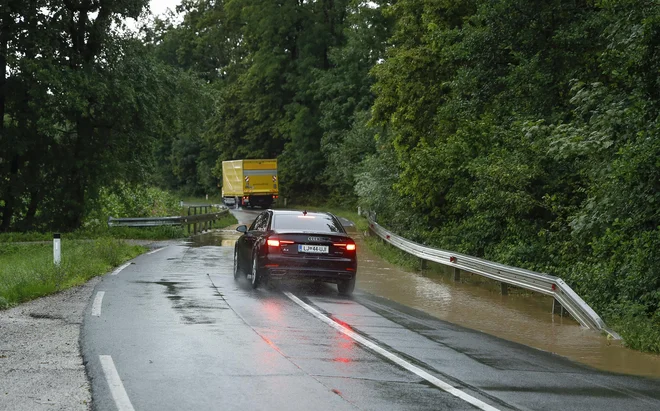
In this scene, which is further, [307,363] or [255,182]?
[255,182]

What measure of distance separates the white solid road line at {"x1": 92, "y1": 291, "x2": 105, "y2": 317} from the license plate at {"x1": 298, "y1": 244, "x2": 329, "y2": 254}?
354cm

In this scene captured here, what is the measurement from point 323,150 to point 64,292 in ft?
162

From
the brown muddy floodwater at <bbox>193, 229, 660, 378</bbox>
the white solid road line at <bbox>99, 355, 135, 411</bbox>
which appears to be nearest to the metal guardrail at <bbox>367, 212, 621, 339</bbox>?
the brown muddy floodwater at <bbox>193, 229, 660, 378</bbox>

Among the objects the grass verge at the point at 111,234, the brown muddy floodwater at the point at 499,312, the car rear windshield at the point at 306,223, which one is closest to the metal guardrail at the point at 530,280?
the brown muddy floodwater at the point at 499,312

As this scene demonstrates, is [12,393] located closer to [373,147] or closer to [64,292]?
[64,292]

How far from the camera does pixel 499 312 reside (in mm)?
14984

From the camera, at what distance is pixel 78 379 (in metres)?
8.06

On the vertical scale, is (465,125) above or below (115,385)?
above

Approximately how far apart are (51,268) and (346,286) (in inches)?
217

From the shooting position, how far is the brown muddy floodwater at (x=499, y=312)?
420 inches

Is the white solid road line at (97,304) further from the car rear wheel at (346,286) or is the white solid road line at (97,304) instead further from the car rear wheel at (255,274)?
the car rear wheel at (346,286)

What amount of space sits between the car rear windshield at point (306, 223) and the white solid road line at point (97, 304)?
340 cm

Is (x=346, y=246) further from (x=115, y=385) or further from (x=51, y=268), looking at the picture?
(x=115, y=385)

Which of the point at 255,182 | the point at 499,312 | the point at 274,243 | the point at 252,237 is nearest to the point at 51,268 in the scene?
the point at 252,237
